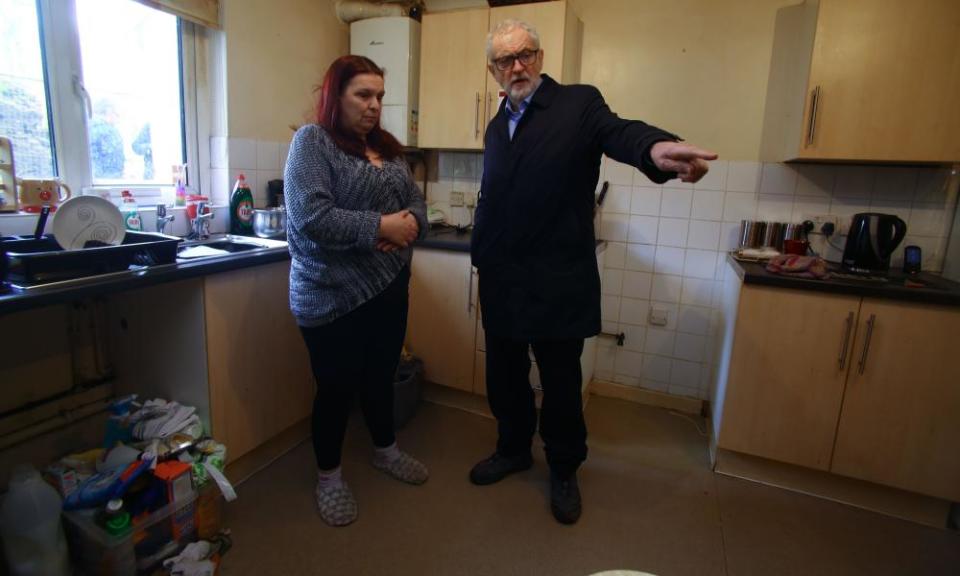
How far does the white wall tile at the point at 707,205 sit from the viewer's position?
7.56 ft

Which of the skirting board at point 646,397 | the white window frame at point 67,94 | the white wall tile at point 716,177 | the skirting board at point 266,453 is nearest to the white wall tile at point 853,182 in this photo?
the white wall tile at point 716,177

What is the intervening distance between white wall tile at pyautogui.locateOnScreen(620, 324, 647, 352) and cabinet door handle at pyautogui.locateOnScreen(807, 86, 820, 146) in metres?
1.07

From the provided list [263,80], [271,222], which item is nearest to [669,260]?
[271,222]

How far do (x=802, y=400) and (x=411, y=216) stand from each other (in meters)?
1.48

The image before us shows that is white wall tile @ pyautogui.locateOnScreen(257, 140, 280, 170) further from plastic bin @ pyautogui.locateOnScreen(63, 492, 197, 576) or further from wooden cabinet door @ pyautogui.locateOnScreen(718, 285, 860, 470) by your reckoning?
wooden cabinet door @ pyautogui.locateOnScreen(718, 285, 860, 470)

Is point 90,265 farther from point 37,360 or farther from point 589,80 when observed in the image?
point 589,80

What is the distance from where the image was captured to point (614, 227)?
2500 millimetres

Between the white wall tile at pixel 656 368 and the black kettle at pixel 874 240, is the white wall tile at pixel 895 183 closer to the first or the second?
the black kettle at pixel 874 240

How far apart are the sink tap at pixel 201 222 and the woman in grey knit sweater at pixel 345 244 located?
72 centimetres

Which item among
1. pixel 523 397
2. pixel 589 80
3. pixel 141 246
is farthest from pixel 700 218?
pixel 141 246

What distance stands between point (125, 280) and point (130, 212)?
0.63m

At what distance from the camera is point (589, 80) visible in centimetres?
242

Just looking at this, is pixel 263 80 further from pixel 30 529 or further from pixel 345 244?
pixel 30 529

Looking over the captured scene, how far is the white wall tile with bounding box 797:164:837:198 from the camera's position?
213 cm
